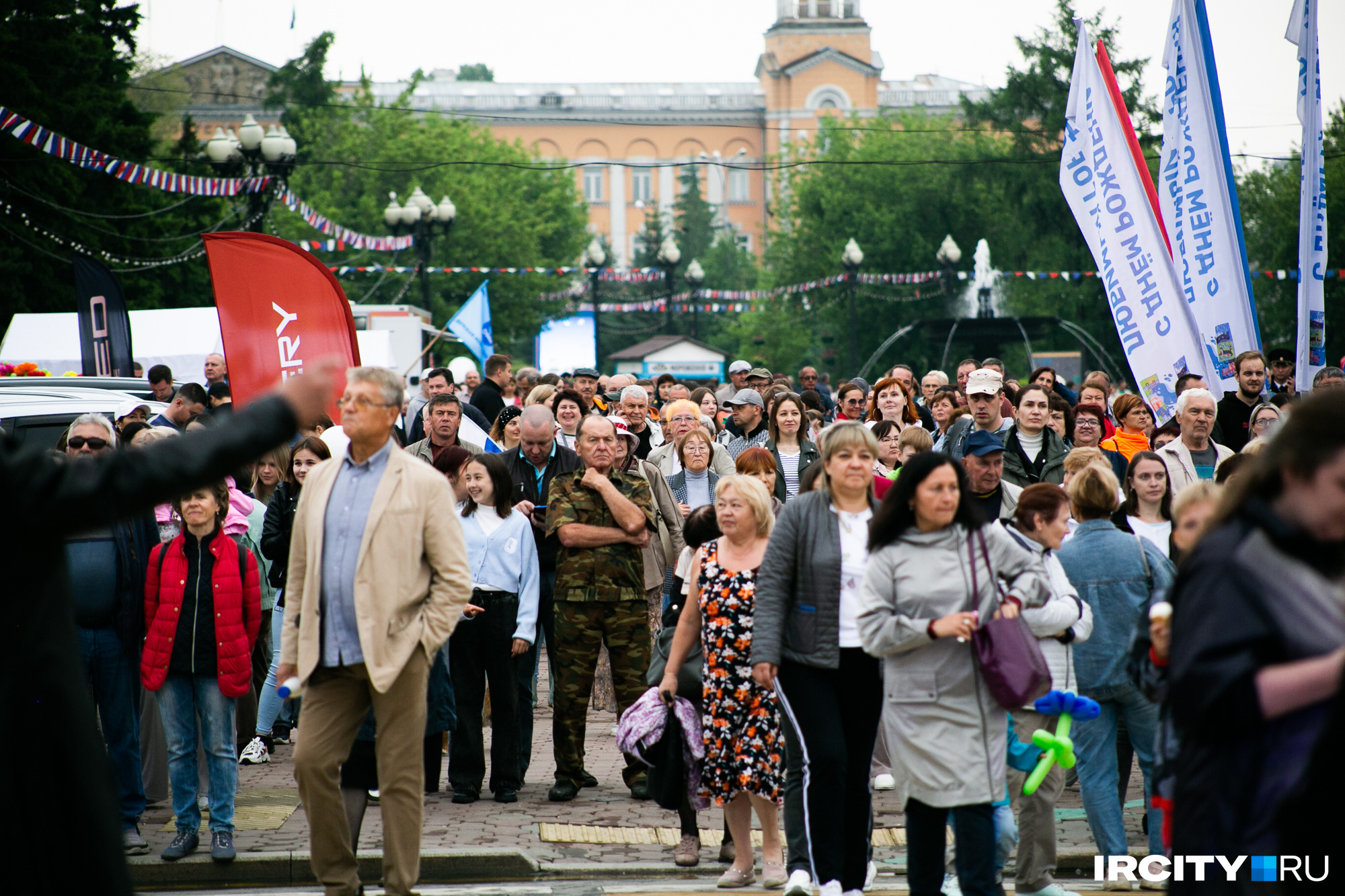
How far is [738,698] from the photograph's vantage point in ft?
21.4

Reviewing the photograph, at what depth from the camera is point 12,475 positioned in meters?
3.29

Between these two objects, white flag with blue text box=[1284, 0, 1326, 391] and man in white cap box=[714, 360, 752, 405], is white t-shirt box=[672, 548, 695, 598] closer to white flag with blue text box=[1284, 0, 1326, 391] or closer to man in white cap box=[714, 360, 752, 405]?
white flag with blue text box=[1284, 0, 1326, 391]

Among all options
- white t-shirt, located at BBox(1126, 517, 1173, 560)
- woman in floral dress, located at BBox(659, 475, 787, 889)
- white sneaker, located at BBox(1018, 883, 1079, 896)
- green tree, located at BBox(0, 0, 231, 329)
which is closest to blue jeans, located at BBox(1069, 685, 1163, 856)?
white sneaker, located at BBox(1018, 883, 1079, 896)

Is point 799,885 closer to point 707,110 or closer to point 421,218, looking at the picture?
point 421,218

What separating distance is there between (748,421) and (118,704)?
573 cm

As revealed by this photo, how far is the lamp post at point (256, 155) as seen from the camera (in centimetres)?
1617

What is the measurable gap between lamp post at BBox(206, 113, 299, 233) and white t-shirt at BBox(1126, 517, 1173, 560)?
11475mm

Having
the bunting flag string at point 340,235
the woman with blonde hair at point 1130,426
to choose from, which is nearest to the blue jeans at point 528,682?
the woman with blonde hair at point 1130,426

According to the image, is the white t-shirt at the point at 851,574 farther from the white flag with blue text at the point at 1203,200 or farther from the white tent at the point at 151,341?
the white tent at the point at 151,341

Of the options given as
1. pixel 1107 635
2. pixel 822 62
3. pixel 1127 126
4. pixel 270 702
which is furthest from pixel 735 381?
pixel 822 62

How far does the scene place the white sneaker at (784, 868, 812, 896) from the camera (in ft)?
19.6

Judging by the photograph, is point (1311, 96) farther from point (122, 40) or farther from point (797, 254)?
point (797, 254)

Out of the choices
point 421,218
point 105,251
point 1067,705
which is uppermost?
point 105,251

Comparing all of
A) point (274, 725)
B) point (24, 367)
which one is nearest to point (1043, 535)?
point (274, 725)
